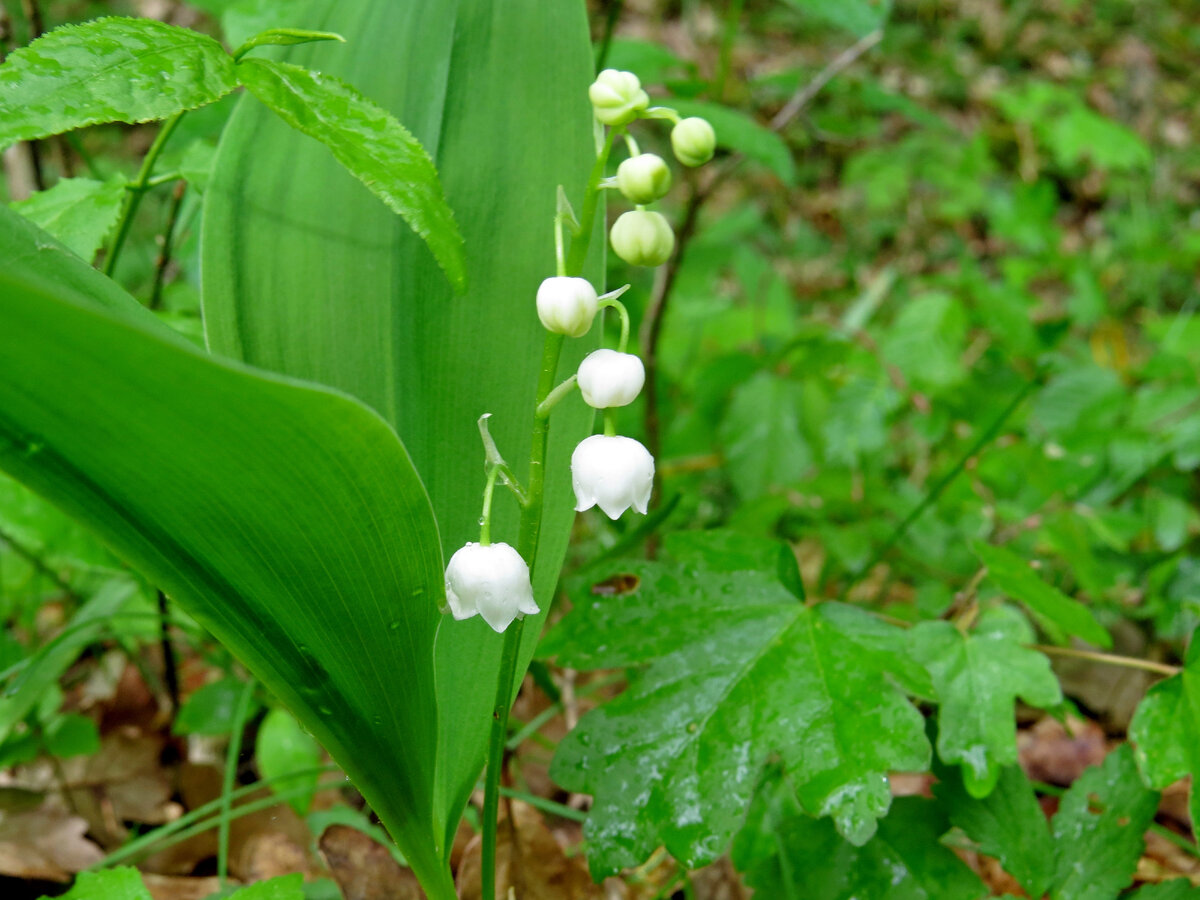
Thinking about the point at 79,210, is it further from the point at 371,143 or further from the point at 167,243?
the point at 371,143

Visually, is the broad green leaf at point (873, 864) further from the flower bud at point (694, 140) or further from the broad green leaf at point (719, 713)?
the flower bud at point (694, 140)

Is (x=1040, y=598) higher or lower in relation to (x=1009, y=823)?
higher

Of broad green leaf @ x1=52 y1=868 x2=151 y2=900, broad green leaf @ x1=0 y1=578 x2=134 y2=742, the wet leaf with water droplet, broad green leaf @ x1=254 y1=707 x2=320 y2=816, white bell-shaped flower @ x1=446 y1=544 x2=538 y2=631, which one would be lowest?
broad green leaf @ x1=254 y1=707 x2=320 y2=816

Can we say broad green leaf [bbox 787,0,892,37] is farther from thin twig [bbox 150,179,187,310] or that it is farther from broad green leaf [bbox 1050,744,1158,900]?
broad green leaf [bbox 1050,744,1158,900]

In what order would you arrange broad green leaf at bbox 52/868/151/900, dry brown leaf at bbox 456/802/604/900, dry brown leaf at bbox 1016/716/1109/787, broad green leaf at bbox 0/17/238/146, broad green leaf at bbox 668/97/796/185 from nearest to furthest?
broad green leaf at bbox 0/17/238/146
broad green leaf at bbox 52/868/151/900
dry brown leaf at bbox 456/802/604/900
broad green leaf at bbox 668/97/796/185
dry brown leaf at bbox 1016/716/1109/787

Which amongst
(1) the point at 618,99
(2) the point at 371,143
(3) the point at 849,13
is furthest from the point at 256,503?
(3) the point at 849,13

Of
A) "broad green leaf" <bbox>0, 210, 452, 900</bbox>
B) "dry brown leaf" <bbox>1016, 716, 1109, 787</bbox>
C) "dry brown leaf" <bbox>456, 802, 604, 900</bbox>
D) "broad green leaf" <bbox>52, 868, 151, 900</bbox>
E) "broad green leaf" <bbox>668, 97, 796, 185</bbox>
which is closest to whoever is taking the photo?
"broad green leaf" <bbox>0, 210, 452, 900</bbox>

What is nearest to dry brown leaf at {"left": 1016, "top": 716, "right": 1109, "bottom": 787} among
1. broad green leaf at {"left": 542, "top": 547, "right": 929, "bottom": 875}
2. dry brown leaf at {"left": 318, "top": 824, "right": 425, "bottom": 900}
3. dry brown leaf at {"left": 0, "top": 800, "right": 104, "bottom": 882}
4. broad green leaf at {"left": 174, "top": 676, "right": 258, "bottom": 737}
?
broad green leaf at {"left": 542, "top": 547, "right": 929, "bottom": 875}
